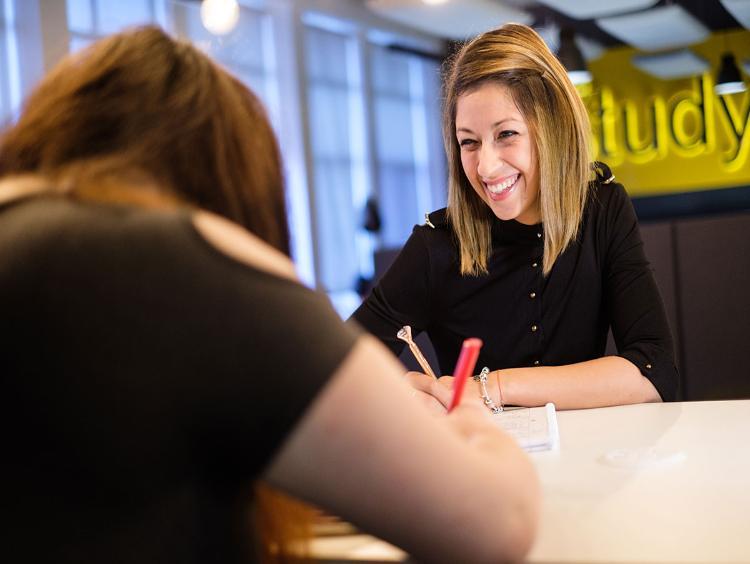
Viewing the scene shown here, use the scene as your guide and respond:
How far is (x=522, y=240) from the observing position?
1853 mm

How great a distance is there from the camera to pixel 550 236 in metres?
1.79

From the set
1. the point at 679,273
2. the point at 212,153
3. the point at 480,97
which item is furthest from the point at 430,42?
the point at 212,153

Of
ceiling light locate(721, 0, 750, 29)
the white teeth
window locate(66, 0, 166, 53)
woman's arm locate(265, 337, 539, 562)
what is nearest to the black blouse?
the white teeth

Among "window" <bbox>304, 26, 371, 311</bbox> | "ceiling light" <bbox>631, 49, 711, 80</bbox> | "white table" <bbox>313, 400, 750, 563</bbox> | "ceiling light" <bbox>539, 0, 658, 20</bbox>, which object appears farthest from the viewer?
"ceiling light" <bbox>631, 49, 711, 80</bbox>

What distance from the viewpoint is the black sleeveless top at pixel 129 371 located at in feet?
1.79

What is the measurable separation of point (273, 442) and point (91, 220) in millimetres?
183

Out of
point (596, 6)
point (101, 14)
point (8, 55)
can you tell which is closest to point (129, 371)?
point (8, 55)

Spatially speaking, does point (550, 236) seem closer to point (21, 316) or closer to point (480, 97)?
point (480, 97)

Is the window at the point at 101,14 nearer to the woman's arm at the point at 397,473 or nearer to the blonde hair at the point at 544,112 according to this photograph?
the blonde hair at the point at 544,112

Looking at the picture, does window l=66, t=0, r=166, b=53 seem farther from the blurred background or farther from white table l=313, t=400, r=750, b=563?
white table l=313, t=400, r=750, b=563

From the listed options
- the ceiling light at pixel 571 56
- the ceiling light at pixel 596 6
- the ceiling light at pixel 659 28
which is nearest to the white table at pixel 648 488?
the ceiling light at pixel 596 6

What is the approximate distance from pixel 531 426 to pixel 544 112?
727 mm

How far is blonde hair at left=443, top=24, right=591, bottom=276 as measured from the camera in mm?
1764

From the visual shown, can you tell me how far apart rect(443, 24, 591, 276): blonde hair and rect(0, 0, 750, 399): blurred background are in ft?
13.3
